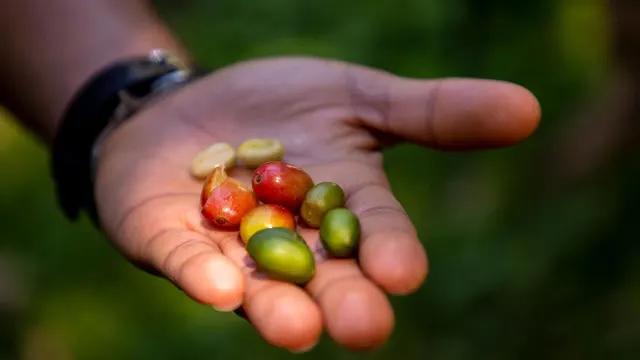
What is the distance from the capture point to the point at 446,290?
2.45 metres

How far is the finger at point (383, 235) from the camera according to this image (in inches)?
48.3

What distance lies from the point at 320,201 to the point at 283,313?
11.2 inches

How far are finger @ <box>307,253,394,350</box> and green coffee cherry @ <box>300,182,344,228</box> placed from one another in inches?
7.4

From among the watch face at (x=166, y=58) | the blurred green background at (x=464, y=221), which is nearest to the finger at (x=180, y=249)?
the watch face at (x=166, y=58)

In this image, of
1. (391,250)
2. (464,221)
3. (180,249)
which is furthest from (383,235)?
(464,221)

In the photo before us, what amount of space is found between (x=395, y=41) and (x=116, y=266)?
1.14m

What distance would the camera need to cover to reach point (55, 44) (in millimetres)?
2121

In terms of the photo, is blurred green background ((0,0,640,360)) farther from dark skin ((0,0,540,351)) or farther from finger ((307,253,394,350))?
finger ((307,253,394,350))

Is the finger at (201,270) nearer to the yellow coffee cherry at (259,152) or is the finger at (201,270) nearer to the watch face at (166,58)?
the yellow coffee cherry at (259,152)

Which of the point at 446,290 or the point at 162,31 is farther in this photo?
the point at 446,290

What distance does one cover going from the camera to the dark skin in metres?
1.21

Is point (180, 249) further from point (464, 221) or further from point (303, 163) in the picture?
point (464, 221)

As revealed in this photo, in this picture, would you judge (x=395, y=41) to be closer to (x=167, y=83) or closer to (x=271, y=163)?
(x=167, y=83)

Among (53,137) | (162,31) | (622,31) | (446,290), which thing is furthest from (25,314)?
(622,31)
